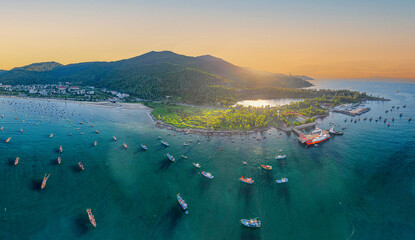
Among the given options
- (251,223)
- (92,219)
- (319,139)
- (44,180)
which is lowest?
(92,219)

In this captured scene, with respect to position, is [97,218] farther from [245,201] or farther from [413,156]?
[413,156]

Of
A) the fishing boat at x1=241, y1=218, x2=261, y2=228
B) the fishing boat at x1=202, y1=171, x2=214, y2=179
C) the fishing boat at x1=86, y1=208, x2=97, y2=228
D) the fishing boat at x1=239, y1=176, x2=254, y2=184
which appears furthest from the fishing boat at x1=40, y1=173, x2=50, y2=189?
the fishing boat at x1=239, y1=176, x2=254, y2=184

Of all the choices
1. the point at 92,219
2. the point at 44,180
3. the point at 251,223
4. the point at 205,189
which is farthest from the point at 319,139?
the point at 44,180

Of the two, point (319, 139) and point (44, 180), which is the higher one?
point (319, 139)

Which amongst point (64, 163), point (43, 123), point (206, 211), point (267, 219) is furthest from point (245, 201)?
point (43, 123)

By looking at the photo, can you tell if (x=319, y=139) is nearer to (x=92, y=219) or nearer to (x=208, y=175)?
(x=208, y=175)

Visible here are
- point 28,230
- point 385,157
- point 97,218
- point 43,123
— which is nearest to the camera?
point 28,230

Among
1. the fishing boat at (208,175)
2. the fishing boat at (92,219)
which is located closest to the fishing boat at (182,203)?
the fishing boat at (208,175)

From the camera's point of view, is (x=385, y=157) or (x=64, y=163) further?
(x=385, y=157)

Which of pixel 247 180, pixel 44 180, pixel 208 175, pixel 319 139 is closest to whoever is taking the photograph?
pixel 44 180
